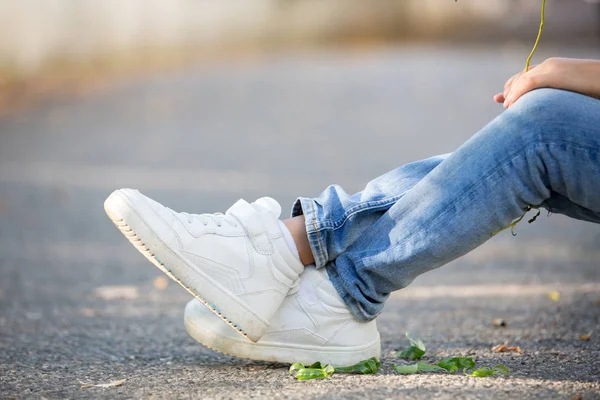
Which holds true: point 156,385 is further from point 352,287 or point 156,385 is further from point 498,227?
point 498,227

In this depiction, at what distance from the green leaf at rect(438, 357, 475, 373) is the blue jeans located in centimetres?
19

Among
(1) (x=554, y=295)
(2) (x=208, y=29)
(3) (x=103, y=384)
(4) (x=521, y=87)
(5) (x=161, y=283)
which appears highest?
(2) (x=208, y=29)

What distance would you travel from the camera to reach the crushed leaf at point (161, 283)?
3.02m

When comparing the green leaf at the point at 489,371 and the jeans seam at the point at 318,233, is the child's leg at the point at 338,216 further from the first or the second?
the green leaf at the point at 489,371

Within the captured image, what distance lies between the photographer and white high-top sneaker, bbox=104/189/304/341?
1.71 m

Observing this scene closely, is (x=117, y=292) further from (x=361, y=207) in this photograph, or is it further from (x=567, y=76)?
(x=567, y=76)

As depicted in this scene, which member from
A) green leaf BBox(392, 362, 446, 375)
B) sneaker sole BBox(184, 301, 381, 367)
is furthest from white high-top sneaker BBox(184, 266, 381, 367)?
green leaf BBox(392, 362, 446, 375)

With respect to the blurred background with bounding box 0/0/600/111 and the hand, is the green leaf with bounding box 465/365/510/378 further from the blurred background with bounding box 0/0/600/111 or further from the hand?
the blurred background with bounding box 0/0/600/111

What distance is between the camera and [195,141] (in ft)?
21.4

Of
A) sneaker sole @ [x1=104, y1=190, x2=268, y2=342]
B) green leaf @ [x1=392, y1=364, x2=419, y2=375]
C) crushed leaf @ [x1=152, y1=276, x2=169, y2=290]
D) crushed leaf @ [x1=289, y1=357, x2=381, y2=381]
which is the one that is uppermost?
sneaker sole @ [x1=104, y1=190, x2=268, y2=342]

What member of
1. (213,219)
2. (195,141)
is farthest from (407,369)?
(195,141)

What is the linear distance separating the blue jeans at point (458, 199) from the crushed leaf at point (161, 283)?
52.9 inches

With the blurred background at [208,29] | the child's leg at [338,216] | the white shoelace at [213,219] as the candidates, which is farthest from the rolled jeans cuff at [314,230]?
the blurred background at [208,29]

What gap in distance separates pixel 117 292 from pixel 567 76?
72.2 inches
